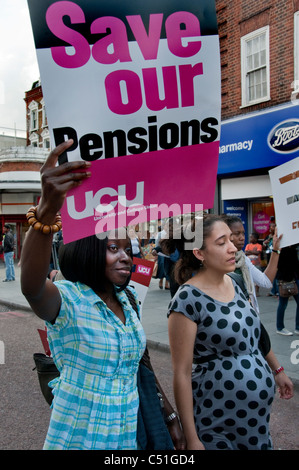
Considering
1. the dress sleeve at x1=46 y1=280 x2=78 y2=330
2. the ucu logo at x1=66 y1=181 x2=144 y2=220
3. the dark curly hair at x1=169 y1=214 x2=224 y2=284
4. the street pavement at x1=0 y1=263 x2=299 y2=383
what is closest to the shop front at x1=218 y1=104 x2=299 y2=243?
the street pavement at x1=0 y1=263 x2=299 y2=383

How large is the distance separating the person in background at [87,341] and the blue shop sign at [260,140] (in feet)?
33.3

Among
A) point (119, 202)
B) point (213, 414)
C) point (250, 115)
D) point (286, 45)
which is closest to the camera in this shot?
point (119, 202)

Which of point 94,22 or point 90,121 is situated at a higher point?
point 94,22

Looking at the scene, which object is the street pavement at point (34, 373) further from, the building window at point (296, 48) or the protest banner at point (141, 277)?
the building window at point (296, 48)

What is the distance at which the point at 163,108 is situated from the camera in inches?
69.7

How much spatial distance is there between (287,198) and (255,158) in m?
9.42

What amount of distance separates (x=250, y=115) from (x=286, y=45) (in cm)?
202

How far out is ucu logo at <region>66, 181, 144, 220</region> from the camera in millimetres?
1560

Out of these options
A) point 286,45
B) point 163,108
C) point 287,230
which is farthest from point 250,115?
point 163,108

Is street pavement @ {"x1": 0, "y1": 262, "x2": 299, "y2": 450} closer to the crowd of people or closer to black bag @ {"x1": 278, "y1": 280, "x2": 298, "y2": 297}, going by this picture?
black bag @ {"x1": 278, "y1": 280, "x2": 298, "y2": 297}

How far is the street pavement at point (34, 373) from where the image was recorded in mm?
3803

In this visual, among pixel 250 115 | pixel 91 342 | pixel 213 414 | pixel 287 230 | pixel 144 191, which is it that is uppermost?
pixel 250 115
